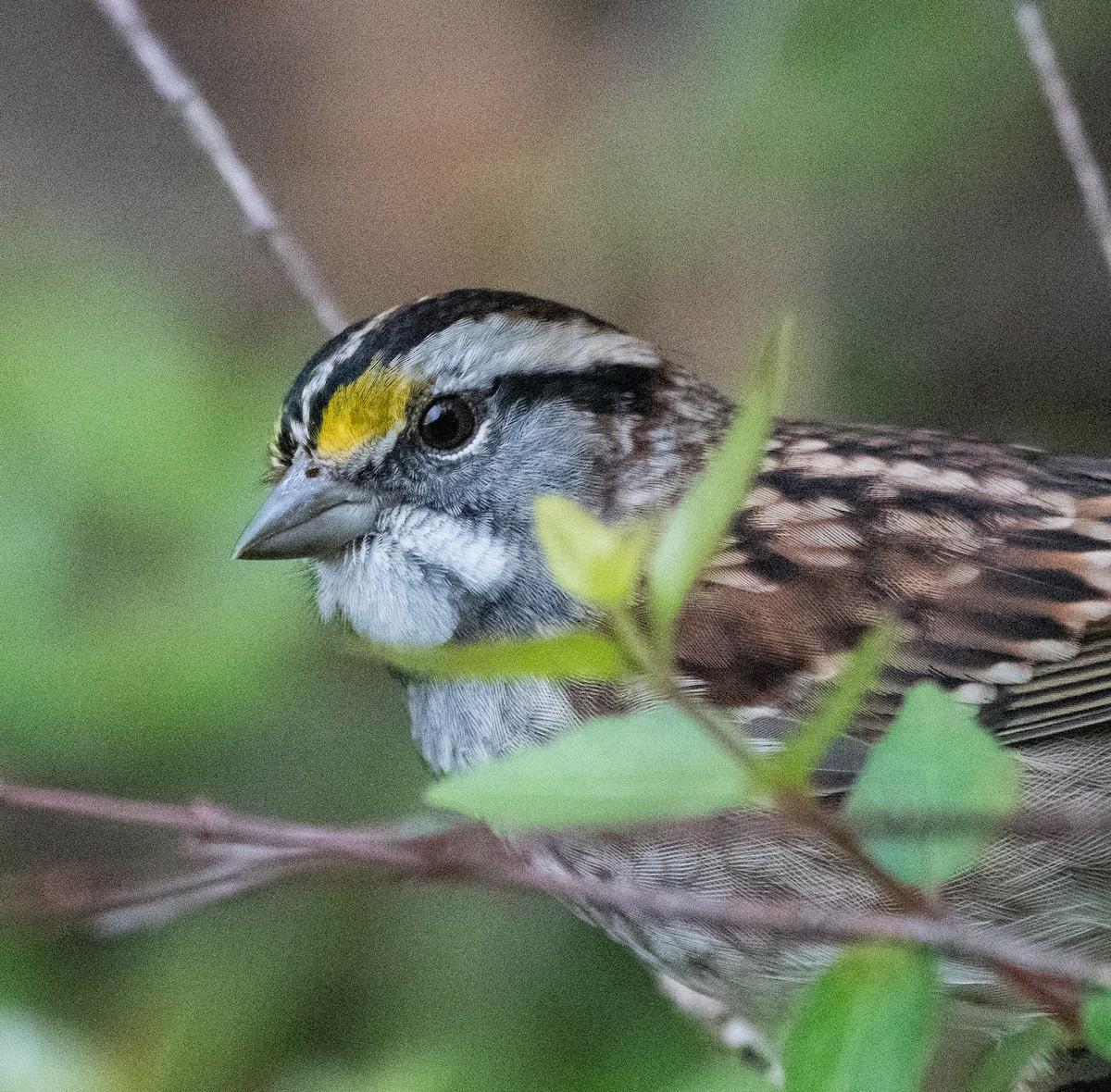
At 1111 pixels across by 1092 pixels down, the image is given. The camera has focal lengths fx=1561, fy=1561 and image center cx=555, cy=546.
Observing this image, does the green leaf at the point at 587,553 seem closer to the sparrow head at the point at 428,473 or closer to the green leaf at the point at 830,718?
the green leaf at the point at 830,718

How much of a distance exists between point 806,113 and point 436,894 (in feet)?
6.05

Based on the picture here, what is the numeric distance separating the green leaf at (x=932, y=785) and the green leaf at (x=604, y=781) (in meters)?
0.14

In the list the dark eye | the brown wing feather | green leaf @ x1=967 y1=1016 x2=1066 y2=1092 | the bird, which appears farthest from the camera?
the dark eye

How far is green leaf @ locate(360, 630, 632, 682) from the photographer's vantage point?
0.97 metres

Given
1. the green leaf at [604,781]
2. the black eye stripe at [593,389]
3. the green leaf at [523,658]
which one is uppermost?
the black eye stripe at [593,389]

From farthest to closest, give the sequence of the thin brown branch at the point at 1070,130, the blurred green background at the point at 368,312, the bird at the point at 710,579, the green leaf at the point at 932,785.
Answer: the blurred green background at the point at 368,312 → the thin brown branch at the point at 1070,130 → the bird at the point at 710,579 → the green leaf at the point at 932,785

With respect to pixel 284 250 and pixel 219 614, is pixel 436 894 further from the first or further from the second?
pixel 284 250

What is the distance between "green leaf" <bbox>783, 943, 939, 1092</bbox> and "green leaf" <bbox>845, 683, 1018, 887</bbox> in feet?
0.21

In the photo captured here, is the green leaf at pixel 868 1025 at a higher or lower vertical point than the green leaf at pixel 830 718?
lower

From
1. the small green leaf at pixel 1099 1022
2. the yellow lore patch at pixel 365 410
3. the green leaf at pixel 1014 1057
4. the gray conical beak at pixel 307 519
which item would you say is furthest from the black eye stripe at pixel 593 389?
the small green leaf at pixel 1099 1022

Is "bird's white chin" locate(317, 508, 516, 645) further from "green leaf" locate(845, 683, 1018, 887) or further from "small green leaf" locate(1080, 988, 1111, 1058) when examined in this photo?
"small green leaf" locate(1080, 988, 1111, 1058)

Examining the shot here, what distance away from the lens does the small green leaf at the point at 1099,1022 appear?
0.97 m

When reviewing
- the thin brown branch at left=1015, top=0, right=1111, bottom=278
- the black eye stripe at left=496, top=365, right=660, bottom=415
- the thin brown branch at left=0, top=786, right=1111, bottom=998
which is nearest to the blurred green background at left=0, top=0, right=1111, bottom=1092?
the thin brown branch at left=0, top=786, right=1111, bottom=998

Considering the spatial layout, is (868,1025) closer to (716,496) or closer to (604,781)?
(604,781)
